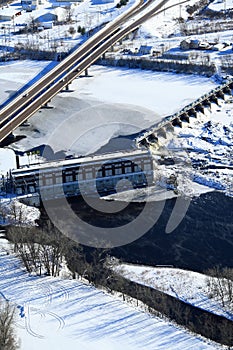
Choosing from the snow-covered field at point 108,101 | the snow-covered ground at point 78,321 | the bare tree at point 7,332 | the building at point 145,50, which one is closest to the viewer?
the bare tree at point 7,332

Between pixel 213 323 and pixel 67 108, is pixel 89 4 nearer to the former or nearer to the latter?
pixel 67 108

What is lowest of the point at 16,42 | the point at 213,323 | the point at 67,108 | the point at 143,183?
the point at 213,323

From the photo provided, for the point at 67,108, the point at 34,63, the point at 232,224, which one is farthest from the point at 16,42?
the point at 232,224

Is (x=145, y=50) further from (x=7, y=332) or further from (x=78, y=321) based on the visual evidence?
(x=7, y=332)

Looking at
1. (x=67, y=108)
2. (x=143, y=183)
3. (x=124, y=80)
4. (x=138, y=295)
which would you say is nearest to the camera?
(x=138, y=295)

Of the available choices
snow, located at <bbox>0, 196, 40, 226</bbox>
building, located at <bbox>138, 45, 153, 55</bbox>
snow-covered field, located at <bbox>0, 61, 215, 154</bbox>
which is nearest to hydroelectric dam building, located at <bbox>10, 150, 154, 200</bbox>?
snow, located at <bbox>0, 196, 40, 226</bbox>

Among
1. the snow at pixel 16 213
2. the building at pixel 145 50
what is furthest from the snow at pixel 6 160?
the building at pixel 145 50

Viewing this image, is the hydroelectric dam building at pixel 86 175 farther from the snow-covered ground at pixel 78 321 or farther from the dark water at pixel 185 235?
the snow-covered ground at pixel 78 321

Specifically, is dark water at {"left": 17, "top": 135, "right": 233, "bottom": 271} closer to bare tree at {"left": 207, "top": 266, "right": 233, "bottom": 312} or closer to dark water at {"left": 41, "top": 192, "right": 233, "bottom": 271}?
dark water at {"left": 41, "top": 192, "right": 233, "bottom": 271}

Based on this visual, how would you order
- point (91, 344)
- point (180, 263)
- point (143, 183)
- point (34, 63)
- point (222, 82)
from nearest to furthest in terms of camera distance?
point (91, 344) < point (180, 263) < point (143, 183) < point (222, 82) < point (34, 63)
